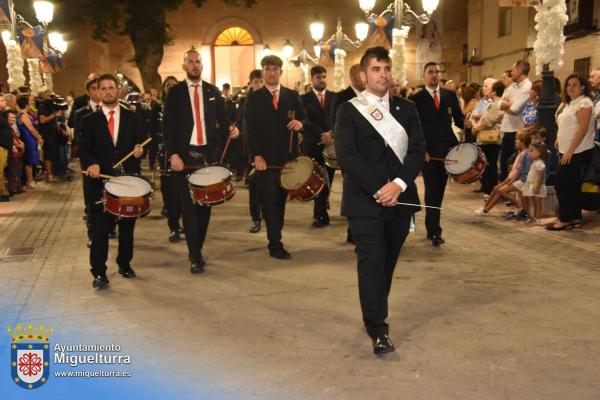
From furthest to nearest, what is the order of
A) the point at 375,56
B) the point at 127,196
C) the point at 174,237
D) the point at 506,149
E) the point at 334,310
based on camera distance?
the point at 506,149
the point at 174,237
the point at 127,196
the point at 334,310
the point at 375,56

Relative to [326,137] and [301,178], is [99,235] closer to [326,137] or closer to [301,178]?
[301,178]

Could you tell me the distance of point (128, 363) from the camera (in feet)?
15.7

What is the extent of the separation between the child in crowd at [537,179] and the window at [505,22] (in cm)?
2081

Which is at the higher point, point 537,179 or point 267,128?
point 267,128

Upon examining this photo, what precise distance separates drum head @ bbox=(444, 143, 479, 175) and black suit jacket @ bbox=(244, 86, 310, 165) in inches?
76.2

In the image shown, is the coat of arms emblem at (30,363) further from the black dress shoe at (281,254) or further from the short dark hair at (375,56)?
the black dress shoe at (281,254)

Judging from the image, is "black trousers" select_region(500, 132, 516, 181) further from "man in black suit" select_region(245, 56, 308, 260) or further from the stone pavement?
"man in black suit" select_region(245, 56, 308, 260)

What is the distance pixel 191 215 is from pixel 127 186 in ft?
3.11

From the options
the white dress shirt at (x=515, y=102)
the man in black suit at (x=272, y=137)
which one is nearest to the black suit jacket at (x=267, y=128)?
the man in black suit at (x=272, y=137)

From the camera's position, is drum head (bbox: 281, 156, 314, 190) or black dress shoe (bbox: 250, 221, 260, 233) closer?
drum head (bbox: 281, 156, 314, 190)

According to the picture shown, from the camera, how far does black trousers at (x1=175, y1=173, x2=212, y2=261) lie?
750 cm

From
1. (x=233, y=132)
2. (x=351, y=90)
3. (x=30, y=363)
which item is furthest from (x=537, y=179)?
(x=30, y=363)

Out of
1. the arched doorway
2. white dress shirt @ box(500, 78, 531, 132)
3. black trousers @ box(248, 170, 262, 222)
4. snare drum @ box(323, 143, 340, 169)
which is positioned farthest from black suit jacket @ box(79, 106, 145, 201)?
the arched doorway

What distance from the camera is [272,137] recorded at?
8.19 meters
